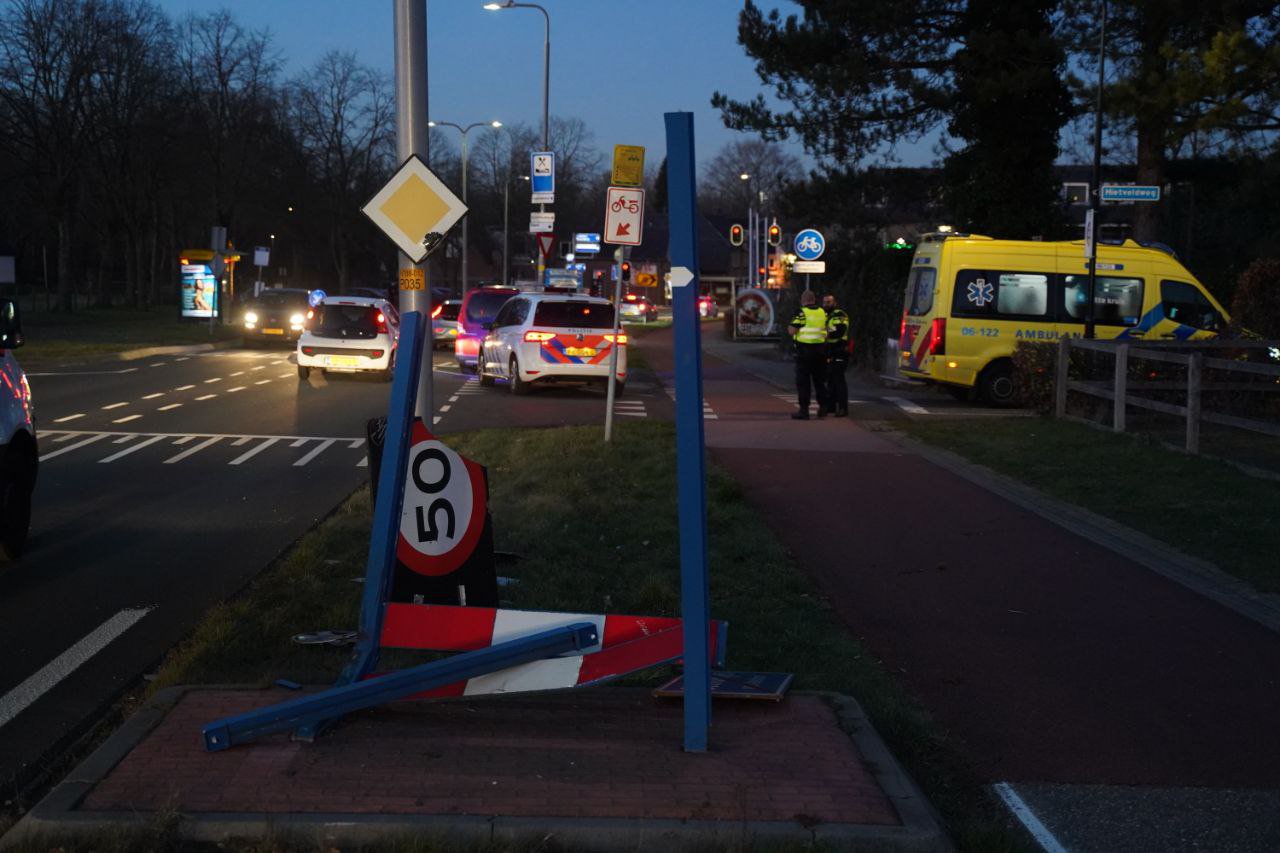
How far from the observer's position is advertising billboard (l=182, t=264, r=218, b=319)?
54.6 metres

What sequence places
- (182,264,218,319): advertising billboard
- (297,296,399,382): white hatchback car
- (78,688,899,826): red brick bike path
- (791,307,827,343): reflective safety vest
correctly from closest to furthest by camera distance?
(78,688,899,826): red brick bike path, (791,307,827,343): reflective safety vest, (297,296,399,382): white hatchback car, (182,264,218,319): advertising billboard

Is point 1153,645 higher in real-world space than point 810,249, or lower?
lower

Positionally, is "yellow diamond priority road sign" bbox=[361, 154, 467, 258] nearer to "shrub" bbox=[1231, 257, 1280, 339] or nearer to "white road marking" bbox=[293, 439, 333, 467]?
"white road marking" bbox=[293, 439, 333, 467]

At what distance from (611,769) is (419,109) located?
5.84 metres

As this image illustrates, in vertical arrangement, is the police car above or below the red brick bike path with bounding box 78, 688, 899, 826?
above

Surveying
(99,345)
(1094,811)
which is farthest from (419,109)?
(99,345)

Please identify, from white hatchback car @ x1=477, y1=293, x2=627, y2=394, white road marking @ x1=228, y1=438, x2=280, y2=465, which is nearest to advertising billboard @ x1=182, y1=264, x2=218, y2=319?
white hatchback car @ x1=477, y1=293, x2=627, y2=394

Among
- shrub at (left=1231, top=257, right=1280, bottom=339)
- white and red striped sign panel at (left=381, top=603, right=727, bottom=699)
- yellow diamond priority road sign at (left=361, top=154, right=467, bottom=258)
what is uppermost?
yellow diamond priority road sign at (left=361, top=154, right=467, bottom=258)

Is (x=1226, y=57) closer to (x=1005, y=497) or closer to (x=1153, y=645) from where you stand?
(x=1005, y=497)

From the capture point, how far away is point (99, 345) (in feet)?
121

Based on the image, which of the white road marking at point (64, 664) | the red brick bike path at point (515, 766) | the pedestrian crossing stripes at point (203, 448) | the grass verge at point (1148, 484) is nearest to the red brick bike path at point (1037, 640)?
the grass verge at point (1148, 484)

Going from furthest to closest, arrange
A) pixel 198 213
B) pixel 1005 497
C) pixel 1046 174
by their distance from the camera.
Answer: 1. pixel 198 213
2. pixel 1046 174
3. pixel 1005 497

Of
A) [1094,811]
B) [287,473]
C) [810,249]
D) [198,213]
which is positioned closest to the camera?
Result: [1094,811]

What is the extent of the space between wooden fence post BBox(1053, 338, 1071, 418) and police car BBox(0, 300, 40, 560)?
13359 millimetres
